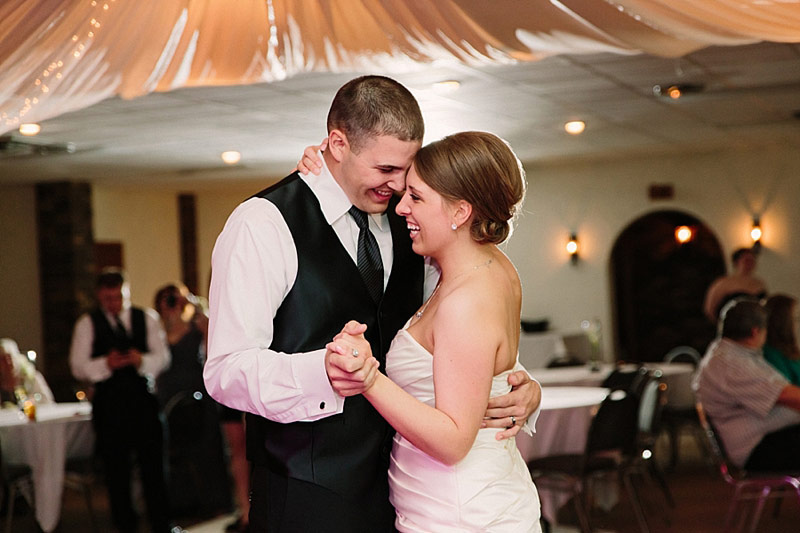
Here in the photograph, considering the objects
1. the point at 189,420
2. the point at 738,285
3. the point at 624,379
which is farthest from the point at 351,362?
the point at 738,285

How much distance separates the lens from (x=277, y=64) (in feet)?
15.2

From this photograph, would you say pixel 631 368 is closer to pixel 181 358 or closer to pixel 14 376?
pixel 181 358

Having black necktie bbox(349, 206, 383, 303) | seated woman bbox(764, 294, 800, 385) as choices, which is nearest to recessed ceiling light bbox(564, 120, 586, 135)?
seated woman bbox(764, 294, 800, 385)

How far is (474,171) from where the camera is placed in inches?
80.5

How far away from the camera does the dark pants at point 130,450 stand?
19.5ft

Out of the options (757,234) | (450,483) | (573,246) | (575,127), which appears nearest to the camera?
(450,483)

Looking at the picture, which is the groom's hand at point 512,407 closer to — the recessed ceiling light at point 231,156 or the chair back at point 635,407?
the chair back at point 635,407

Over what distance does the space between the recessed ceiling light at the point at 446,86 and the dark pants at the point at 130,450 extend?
2.74 metres

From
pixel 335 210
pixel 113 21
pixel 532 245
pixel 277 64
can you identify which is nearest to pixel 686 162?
pixel 532 245

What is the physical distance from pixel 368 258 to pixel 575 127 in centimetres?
717

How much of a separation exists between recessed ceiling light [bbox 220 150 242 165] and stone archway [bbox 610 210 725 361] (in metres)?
4.74

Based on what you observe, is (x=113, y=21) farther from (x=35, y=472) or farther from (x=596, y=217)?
(x=596, y=217)

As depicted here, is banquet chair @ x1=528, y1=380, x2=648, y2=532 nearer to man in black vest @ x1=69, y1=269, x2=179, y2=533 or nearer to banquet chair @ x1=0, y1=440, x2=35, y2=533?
man in black vest @ x1=69, y1=269, x2=179, y2=533

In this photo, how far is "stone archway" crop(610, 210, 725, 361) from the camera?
39.8 feet
